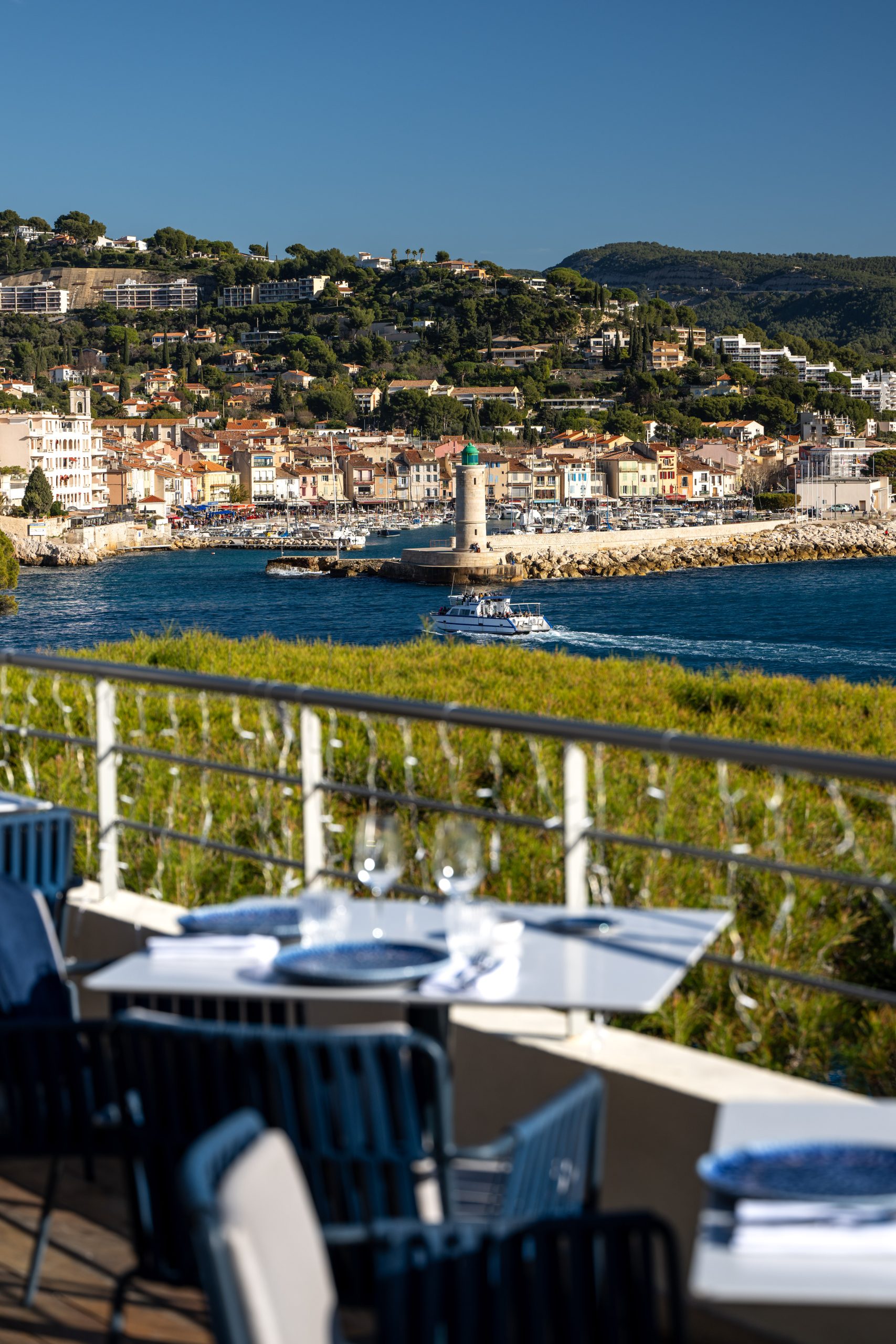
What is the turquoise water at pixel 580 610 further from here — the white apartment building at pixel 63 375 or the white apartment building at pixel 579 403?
the white apartment building at pixel 63 375

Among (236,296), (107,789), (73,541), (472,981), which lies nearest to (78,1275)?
(472,981)

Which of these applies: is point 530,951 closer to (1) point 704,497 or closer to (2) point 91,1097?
(2) point 91,1097

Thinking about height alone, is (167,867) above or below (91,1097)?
below

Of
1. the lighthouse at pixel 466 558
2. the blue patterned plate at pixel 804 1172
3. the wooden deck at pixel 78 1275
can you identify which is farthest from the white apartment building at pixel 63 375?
the blue patterned plate at pixel 804 1172

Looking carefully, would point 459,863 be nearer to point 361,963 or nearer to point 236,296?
point 361,963

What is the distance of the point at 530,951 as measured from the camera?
223cm

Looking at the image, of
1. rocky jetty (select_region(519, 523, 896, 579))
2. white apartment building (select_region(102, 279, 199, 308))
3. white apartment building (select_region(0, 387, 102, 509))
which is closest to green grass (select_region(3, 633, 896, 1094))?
rocky jetty (select_region(519, 523, 896, 579))

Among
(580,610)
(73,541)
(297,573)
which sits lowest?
(580,610)

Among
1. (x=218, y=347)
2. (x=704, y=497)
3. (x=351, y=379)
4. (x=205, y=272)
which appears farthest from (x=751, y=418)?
(x=205, y=272)

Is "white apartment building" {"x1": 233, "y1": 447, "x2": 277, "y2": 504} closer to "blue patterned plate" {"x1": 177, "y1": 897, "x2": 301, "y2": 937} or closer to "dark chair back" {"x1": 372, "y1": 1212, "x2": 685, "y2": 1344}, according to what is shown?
"blue patterned plate" {"x1": 177, "y1": 897, "x2": 301, "y2": 937}

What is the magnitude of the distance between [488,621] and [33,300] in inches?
6093

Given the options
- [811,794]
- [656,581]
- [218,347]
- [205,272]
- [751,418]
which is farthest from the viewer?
[205,272]

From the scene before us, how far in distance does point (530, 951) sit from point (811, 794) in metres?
4.03

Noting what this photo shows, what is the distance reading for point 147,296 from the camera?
18688 centimetres
